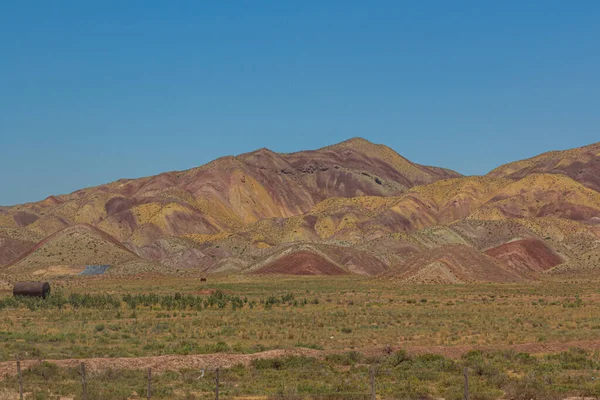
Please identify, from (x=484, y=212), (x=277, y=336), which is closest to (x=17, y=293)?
(x=277, y=336)

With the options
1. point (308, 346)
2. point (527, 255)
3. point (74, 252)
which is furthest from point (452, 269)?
point (74, 252)

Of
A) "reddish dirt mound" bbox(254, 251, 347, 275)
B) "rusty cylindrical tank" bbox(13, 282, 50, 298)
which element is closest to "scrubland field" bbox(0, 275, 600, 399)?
"rusty cylindrical tank" bbox(13, 282, 50, 298)

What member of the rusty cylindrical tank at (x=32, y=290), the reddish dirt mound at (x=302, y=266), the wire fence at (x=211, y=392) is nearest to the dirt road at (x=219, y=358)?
the wire fence at (x=211, y=392)

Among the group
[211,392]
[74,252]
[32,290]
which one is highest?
[74,252]

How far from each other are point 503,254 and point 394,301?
68.2 m

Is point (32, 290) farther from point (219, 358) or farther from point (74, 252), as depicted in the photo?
point (74, 252)

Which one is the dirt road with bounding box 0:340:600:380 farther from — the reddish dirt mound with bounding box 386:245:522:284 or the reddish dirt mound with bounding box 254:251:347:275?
the reddish dirt mound with bounding box 254:251:347:275

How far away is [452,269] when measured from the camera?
3851 inches

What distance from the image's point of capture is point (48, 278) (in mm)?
112375

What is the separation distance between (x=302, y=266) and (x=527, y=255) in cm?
3770

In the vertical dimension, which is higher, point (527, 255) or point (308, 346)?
point (527, 255)

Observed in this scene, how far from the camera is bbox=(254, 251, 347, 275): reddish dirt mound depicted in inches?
4717

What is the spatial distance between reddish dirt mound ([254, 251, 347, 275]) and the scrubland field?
47.9 meters

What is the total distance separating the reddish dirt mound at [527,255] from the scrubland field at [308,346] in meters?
55.9
